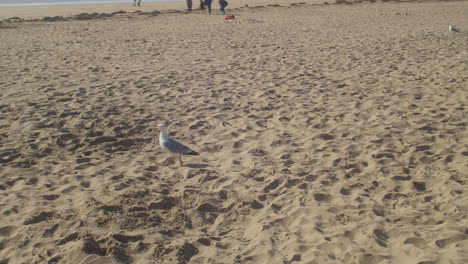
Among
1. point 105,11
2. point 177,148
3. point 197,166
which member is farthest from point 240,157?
point 105,11

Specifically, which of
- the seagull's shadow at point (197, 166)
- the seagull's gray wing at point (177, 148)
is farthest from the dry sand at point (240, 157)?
the seagull's gray wing at point (177, 148)

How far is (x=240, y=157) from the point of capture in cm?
559

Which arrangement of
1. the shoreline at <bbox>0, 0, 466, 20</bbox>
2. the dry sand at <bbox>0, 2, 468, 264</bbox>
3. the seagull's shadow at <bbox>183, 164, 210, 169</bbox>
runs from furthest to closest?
the shoreline at <bbox>0, 0, 466, 20</bbox>
the seagull's shadow at <bbox>183, 164, 210, 169</bbox>
the dry sand at <bbox>0, 2, 468, 264</bbox>

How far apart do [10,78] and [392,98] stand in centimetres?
887

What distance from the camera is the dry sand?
12.4ft

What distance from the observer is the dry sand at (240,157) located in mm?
3777

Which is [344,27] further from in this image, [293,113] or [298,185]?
[298,185]

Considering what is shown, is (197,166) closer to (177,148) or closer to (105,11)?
(177,148)

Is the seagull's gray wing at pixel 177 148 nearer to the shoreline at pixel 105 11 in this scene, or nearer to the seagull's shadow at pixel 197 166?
the seagull's shadow at pixel 197 166

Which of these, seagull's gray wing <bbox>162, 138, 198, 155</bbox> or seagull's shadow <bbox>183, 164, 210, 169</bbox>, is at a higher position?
seagull's gray wing <bbox>162, 138, 198, 155</bbox>

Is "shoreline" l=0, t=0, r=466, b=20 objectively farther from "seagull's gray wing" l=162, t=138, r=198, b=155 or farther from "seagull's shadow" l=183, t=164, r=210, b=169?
"seagull's shadow" l=183, t=164, r=210, b=169

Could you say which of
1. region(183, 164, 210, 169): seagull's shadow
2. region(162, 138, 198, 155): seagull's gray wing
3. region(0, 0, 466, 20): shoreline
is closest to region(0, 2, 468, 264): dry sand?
region(183, 164, 210, 169): seagull's shadow

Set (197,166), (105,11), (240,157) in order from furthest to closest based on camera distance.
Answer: (105,11) → (240,157) → (197,166)

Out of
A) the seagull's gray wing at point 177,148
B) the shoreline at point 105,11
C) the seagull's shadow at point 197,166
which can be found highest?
the shoreline at point 105,11
